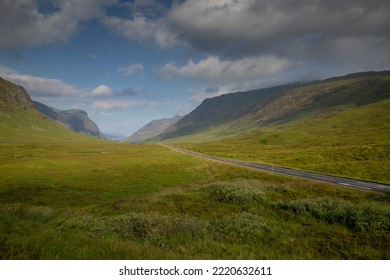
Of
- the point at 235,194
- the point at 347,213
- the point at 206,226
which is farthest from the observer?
the point at 235,194

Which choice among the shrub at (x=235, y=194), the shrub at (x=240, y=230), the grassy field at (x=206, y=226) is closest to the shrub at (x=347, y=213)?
the grassy field at (x=206, y=226)

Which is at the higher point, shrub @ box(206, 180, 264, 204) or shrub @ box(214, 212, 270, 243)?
shrub @ box(214, 212, 270, 243)

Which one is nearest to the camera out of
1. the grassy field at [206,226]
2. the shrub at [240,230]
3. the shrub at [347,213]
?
the grassy field at [206,226]

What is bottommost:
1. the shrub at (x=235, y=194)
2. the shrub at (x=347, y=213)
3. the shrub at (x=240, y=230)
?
the shrub at (x=235, y=194)

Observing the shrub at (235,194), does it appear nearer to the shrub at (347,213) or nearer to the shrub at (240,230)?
the shrub at (347,213)

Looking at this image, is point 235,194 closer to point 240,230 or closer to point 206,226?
point 240,230

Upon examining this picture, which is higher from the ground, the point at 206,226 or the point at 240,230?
the point at 206,226

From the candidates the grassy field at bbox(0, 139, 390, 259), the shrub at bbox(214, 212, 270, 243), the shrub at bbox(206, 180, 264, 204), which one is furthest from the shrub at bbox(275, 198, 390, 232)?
the shrub at bbox(214, 212, 270, 243)

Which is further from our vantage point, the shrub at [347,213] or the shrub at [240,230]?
the shrub at [347,213]

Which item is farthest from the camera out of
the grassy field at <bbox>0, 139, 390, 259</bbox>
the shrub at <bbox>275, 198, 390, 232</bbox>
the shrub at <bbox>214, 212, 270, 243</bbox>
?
the shrub at <bbox>275, 198, 390, 232</bbox>

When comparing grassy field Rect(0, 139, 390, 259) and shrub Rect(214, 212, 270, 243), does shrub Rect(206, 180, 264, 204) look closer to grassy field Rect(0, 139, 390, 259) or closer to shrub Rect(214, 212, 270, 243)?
grassy field Rect(0, 139, 390, 259)

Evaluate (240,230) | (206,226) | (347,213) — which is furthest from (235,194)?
Result: (206,226)

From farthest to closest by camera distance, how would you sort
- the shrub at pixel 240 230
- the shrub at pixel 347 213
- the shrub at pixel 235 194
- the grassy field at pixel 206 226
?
1. the shrub at pixel 235 194
2. the shrub at pixel 347 213
3. the shrub at pixel 240 230
4. the grassy field at pixel 206 226
